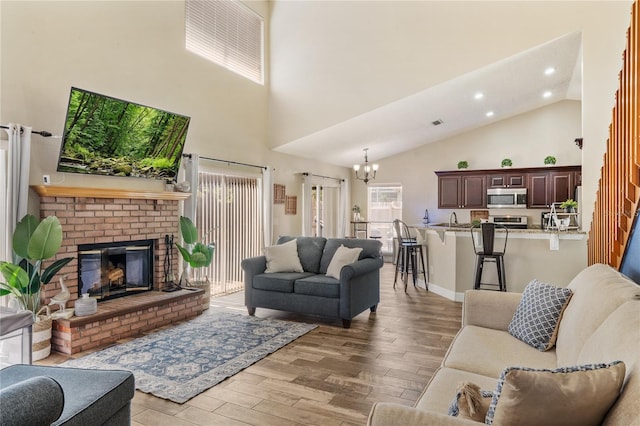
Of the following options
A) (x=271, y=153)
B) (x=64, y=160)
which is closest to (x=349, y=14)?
(x=271, y=153)

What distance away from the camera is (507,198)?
27.1 ft

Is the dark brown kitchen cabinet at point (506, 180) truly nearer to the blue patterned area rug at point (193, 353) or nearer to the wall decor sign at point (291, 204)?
the wall decor sign at point (291, 204)

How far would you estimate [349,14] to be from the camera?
19.5 feet

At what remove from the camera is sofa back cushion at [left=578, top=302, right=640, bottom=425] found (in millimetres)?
1068

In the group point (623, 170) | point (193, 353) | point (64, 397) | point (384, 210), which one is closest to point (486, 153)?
point (384, 210)

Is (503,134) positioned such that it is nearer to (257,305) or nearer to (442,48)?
(442,48)

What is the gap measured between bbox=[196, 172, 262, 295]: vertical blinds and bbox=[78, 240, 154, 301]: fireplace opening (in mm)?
981

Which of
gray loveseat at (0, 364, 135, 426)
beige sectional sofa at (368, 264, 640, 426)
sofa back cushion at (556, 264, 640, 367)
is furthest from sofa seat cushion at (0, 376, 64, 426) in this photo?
sofa back cushion at (556, 264, 640, 367)

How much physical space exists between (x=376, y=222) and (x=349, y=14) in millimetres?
5347

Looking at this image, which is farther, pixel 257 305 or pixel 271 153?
pixel 271 153

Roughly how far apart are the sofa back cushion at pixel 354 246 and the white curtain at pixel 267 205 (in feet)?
6.50

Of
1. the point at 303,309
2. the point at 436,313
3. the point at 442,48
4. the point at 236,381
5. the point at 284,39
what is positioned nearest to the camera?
the point at 236,381

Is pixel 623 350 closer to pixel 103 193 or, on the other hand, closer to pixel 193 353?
pixel 193 353

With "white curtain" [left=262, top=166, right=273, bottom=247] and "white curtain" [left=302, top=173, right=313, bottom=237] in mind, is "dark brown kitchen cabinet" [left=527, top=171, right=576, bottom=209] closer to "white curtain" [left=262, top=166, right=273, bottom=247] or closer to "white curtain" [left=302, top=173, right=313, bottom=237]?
"white curtain" [left=302, top=173, right=313, bottom=237]
